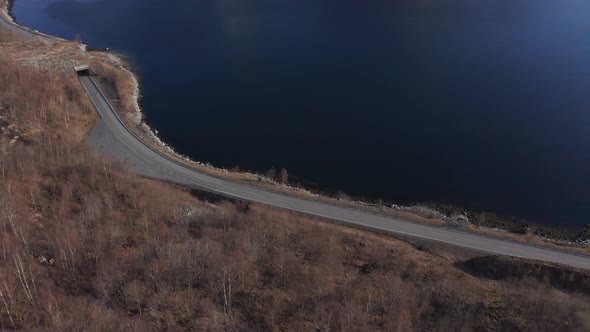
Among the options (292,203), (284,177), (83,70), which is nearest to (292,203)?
(292,203)

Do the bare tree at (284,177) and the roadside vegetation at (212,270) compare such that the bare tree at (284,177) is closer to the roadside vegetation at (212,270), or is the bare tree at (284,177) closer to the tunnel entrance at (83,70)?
the roadside vegetation at (212,270)

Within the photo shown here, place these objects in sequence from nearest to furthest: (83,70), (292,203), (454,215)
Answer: (292,203)
(454,215)
(83,70)

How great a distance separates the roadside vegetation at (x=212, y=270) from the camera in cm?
3653

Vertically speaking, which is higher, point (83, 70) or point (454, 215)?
point (83, 70)

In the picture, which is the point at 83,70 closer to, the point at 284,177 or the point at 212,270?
the point at 284,177

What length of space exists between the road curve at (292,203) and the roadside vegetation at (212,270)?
1.88m

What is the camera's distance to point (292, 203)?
2147 inches

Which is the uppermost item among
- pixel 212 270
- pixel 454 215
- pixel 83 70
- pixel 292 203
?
pixel 83 70

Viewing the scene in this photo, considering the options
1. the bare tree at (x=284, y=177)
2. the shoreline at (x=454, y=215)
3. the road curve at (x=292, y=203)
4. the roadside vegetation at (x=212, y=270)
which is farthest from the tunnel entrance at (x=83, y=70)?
the bare tree at (x=284, y=177)

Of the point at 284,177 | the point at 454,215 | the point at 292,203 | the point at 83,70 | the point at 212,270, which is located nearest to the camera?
the point at 212,270

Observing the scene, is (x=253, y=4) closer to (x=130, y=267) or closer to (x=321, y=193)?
(x=321, y=193)

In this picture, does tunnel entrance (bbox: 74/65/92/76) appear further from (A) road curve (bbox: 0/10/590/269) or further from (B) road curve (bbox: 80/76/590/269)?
(B) road curve (bbox: 80/76/590/269)

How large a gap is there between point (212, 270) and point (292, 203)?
16731 millimetres

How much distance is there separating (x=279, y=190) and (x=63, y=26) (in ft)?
296
